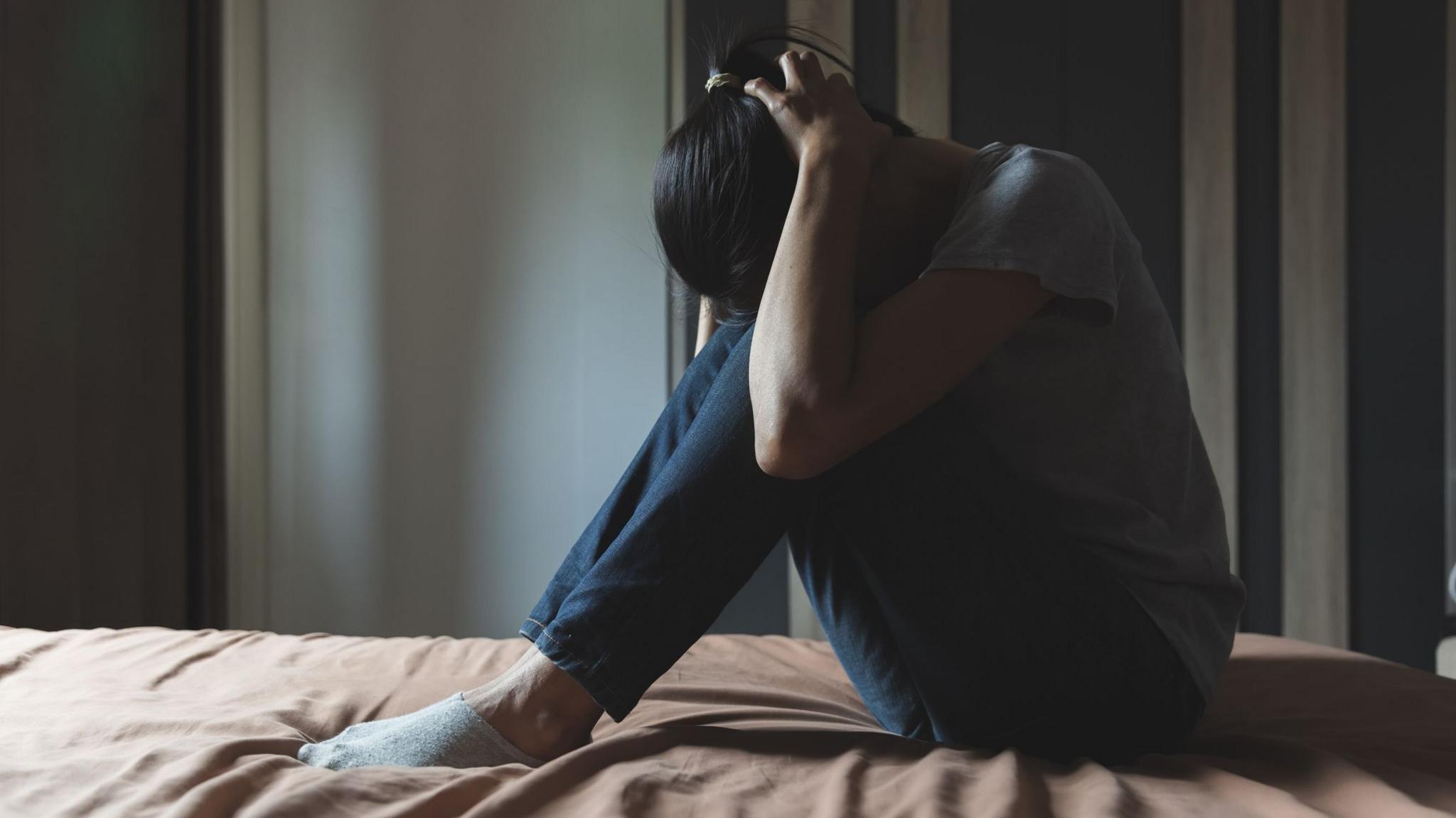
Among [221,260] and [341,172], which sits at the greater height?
[341,172]

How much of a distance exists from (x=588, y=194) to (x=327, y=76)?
2.37ft

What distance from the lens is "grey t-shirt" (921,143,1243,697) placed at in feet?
2.66

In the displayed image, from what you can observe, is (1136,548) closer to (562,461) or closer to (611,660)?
(611,660)

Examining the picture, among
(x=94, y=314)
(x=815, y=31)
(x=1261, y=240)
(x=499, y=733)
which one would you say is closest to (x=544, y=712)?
(x=499, y=733)

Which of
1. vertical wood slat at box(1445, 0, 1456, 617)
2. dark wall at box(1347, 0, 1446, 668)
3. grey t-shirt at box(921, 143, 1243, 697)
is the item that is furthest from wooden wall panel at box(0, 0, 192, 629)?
vertical wood slat at box(1445, 0, 1456, 617)

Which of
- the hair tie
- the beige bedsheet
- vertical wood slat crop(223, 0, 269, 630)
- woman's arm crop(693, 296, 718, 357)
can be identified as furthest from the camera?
vertical wood slat crop(223, 0, 269, 630)

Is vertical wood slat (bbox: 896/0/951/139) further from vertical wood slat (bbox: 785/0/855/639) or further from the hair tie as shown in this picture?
the hair tie

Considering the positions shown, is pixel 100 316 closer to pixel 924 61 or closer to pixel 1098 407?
pixel 924 61

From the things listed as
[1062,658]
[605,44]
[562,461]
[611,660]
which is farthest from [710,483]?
[605,44]

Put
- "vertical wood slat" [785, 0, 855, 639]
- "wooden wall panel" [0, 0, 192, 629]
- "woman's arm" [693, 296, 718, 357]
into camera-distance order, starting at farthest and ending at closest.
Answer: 1. "vertical wood slat" [785, 0, 855, 639]
2. "wooden wall panel" [0, 0, 192, 629]
3. "woman's arm" [693, 296, 718, 357]

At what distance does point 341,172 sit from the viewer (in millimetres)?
2625

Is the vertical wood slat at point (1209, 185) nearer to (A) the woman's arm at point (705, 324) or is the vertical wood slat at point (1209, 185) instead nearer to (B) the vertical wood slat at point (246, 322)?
(A) the woman's arm at point (705, 324)

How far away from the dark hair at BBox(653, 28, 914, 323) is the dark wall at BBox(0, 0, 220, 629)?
57.7 inches

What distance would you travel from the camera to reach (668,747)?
0.81 metres
